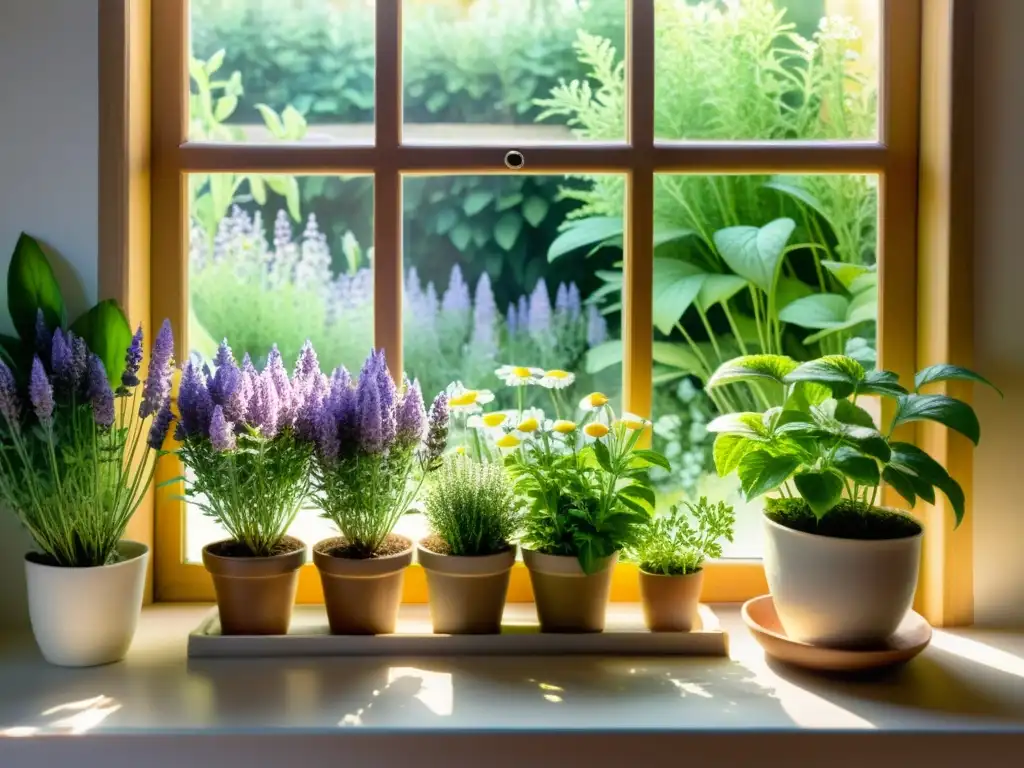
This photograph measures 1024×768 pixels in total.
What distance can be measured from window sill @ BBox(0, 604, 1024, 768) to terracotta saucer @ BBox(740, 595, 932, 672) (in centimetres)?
2

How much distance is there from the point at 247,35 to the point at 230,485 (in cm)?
79

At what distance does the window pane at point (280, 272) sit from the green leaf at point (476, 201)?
0.54 ft

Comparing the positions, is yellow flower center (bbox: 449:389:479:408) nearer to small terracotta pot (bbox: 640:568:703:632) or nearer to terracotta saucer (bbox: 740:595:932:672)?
small terracotta pot (bbox: 640:568:703:632)

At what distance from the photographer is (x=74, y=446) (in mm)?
1382

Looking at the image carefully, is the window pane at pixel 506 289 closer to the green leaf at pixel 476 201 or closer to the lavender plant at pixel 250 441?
the green leaf at pixel 476 201

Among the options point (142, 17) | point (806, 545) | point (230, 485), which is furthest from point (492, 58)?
point (806, 545)

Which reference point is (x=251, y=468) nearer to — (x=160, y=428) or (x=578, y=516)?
(x=160, y=428)

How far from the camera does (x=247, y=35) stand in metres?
1.67

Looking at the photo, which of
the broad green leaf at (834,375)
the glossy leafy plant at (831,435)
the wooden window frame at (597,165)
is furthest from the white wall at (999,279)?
the broad green leaf at (834,375)

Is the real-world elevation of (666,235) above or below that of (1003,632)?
above

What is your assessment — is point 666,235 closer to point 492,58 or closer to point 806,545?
point 492,58

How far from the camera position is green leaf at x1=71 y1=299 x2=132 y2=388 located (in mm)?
1461

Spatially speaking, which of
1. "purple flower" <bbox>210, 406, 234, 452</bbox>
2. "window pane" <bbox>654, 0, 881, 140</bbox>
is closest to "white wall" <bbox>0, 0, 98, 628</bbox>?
"purple flower" <bbox>210, 406, 234, 452</bbox>

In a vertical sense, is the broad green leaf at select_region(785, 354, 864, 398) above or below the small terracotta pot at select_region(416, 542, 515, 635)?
above
